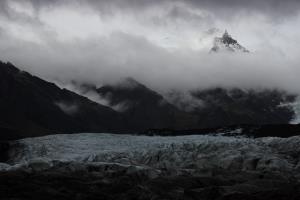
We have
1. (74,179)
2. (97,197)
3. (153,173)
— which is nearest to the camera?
(97,197)

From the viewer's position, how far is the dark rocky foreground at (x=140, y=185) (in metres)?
136

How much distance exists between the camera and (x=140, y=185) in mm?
146625

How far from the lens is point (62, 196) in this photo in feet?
446

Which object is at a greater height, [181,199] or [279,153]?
[279,153]

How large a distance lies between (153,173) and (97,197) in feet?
106

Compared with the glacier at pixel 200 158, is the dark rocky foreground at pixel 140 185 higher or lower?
lower

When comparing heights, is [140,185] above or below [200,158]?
below

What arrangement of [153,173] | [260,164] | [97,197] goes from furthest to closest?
[260,164]
[153,173]
[97,197]

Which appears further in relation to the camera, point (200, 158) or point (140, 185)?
point (200, 158)

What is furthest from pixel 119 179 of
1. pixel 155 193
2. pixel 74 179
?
pixel 155 193

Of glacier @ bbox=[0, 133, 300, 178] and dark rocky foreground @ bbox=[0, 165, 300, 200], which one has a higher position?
glacier @ bbox=[0, 133, 300, 178]

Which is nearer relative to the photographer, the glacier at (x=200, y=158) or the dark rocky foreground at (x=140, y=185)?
the dark rocky foreground at (x=140, y=185)

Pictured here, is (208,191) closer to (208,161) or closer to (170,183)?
(170,183)

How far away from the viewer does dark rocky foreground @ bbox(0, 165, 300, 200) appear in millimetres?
136125
